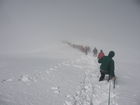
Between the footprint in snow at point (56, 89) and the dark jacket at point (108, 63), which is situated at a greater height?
the dark jacket at point (108, 63)

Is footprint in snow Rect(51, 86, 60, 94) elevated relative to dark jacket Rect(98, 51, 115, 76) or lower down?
lower down

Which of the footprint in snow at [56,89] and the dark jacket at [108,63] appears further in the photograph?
Answer: the dark jacket at [108,63]

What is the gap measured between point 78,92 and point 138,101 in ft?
6.40

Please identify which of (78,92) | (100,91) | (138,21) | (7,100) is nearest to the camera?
(7,100)

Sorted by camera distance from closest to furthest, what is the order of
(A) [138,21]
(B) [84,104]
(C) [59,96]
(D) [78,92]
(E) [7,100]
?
(E) [7,100] → (B) [84,104] → (C) [59,96] → (D) [78,92] → (A) [138,21]

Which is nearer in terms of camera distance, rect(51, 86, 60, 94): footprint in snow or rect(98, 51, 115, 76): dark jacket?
rect(51, 86, 60, 94): footprint in snow

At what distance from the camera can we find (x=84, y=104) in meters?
5.74

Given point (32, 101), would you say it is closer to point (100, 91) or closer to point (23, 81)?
point (23, 81)

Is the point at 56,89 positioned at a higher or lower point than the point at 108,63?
lower

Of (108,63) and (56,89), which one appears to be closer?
(56,89)

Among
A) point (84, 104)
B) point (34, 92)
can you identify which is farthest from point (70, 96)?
point (34, 92)

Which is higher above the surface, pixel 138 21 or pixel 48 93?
pixel 138 21

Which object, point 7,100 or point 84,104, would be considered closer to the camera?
point 7,100

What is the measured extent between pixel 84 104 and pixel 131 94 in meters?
2.48
